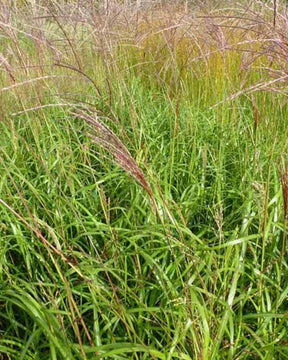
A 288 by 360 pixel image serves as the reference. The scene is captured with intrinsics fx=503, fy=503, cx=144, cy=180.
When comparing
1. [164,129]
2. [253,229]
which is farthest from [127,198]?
[164,129]

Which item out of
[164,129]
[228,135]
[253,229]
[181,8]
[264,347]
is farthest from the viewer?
[181,8]

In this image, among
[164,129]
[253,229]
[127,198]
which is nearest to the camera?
[253,229]

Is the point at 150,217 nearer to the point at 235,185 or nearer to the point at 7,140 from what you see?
the point at 235,185

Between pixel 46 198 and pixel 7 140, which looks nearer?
pixel 46 198

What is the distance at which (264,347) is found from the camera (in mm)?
1333

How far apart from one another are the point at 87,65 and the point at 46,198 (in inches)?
80.6

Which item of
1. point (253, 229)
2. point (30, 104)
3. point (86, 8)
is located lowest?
point (253, 229)

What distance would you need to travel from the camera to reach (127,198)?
2.16 meters

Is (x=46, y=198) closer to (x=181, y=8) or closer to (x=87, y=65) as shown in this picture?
(x=87, y=65)

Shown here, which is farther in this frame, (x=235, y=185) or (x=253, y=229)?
(x=235, y=185)

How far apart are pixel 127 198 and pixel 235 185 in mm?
471

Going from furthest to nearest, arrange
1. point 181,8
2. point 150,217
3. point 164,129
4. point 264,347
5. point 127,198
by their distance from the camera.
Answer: point 181,8
point 164,129
point 127,198
point 150,217
point 264,347

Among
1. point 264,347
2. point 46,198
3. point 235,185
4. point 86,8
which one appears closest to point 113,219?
point 46,198

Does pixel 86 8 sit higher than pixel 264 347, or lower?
higher
